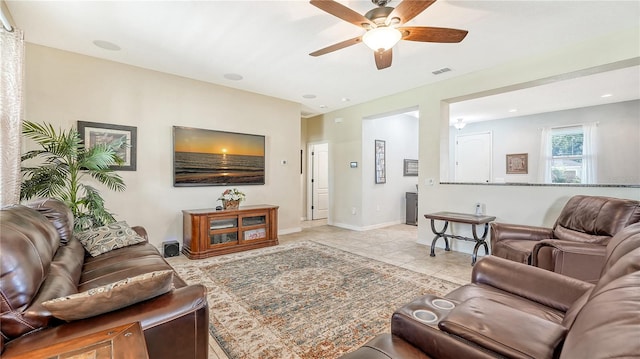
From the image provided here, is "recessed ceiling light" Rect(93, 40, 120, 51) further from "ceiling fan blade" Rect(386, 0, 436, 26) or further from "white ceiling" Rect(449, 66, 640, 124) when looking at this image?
"white ceiling" Rect(449, 66, 640, 124)

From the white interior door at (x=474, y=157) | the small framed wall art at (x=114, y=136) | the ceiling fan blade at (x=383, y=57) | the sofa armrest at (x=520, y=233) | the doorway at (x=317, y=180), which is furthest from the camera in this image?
the white interior door at (x=474, y=157)

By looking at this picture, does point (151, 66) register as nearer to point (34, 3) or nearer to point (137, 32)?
point (137, 32)

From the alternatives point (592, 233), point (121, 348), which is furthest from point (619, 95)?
point (121, 348)

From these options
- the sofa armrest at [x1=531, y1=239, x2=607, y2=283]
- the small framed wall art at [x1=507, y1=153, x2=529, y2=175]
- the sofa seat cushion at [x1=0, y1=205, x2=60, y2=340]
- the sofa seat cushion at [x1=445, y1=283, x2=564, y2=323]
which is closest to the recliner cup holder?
the sofa seat cushion at [x1=445, y1=283, x2=564, y2=323]

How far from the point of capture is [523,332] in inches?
37.0

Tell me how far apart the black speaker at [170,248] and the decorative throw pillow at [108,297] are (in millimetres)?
3001

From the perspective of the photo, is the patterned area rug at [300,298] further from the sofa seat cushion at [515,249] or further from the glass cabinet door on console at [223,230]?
the sofa seat cushion at [515,249]

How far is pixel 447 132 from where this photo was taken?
4.40 m

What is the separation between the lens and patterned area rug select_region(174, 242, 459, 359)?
6.09 ft

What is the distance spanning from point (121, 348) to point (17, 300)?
533 millimetres

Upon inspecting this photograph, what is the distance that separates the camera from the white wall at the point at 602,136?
527cm

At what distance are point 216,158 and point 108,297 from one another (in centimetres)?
363

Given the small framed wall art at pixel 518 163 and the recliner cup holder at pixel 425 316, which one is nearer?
the recliner cup holder at pixel 425 316

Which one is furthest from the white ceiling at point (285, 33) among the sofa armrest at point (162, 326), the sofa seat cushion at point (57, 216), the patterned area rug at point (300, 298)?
the patterned area rug at point (300, 298)
